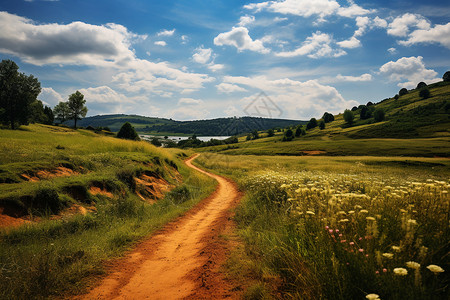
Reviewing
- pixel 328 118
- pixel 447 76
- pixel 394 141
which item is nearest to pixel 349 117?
pixel 328 118

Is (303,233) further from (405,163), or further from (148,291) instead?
(405,163)

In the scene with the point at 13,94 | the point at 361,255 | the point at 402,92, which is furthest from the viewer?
the point at 402,92

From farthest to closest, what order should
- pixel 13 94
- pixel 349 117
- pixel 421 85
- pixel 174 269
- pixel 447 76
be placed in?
pixel 421 85
pixel 447 76
pixel 349 117
pixel 13 94
pixel 174 269

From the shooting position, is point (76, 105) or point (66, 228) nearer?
point (66, 228)

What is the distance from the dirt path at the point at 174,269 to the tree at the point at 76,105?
8667cm

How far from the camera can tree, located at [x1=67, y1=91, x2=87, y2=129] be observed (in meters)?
76.1

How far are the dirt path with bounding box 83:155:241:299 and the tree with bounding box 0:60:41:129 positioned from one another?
4813cm

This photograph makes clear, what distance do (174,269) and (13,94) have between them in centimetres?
5261

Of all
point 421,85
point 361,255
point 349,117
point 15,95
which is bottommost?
point 361,255

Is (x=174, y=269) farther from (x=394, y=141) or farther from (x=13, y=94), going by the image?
(x=394, y=141)

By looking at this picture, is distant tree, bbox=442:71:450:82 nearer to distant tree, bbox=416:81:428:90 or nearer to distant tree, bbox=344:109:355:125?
distant tree, bbox=416:81:428:90

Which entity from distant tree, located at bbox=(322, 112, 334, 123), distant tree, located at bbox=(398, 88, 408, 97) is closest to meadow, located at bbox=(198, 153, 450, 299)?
distant tree, located at bbox=(322, 112, 334, 123)

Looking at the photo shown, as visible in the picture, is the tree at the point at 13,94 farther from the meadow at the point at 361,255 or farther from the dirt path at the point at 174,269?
the meadow at the point at 361,255

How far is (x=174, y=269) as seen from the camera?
205 inches
